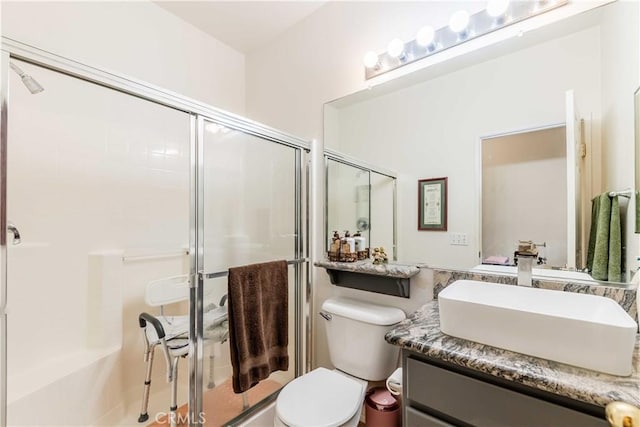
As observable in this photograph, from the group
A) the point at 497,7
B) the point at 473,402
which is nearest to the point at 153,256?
the point at 473,402

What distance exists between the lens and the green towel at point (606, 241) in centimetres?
100

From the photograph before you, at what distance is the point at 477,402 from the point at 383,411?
2.31 feet

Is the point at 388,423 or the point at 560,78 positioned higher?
the point at 560,78

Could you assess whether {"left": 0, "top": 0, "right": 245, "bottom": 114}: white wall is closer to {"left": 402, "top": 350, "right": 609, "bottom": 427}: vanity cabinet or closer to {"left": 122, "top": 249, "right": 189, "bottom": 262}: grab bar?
{"left": 122, "top": 249, "right": 189, "bottom": 262}: grab bar

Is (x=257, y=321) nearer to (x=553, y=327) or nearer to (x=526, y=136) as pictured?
(x=553, y=327)

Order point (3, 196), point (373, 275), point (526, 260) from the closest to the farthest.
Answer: point (3, 196), point (526, 260), point (373, 275)

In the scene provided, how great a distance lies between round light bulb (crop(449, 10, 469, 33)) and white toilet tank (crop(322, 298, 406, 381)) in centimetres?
137

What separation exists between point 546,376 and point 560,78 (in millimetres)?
1095

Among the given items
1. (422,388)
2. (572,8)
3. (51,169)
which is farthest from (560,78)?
(51,169)

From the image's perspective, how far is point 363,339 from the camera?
1438mm

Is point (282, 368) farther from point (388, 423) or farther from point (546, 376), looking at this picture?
point (546, 376)

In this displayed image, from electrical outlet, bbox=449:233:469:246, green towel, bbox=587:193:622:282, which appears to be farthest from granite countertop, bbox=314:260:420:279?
green towel, bbox=587:193:622:282

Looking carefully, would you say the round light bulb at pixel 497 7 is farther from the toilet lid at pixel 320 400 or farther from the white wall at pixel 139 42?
the toilet lid at pixel 320 400

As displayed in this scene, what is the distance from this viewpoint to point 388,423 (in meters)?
1.35
